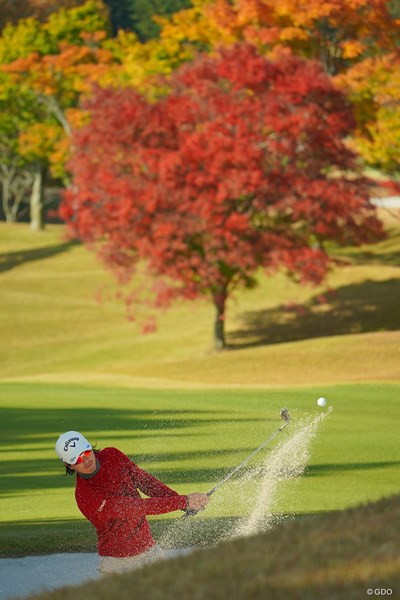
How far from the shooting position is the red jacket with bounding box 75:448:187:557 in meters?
6.87

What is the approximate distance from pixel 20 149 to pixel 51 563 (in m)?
51.5

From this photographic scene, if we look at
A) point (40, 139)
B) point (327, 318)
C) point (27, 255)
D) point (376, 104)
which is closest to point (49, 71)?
point (40, 139)

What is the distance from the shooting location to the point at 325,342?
1213 inches

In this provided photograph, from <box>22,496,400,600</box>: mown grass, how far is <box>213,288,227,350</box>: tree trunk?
103ft

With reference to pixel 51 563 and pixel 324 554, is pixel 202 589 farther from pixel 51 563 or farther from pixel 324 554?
pixel 51 563

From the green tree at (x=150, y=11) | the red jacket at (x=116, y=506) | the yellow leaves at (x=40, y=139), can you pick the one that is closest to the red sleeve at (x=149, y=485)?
the red jacket at (x=116, y=506)

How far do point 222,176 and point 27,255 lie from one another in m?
21.6

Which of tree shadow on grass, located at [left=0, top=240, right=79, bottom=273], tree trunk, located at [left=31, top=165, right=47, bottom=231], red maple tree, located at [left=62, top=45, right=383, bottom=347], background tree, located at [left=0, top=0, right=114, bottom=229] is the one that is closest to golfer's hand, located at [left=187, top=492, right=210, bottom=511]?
red maple tree, located at [left=62, top=45, right=383, bottom=347]

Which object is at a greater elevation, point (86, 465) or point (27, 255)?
point (86, 465)

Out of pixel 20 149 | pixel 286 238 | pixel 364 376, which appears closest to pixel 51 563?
pixel 364 376

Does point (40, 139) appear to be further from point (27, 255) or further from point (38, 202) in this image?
point (27, 255)

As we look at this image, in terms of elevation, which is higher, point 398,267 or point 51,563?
point 51,563

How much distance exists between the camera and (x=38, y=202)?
61531mm

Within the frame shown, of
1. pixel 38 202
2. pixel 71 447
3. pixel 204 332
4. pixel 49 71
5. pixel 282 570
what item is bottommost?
pixel 38 202
